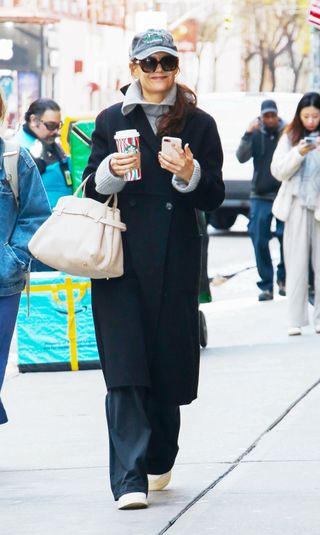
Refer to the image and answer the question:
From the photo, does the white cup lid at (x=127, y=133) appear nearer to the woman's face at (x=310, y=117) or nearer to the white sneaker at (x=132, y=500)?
the white sneaker at (x=132, y=500)

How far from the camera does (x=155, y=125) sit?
20.6 feet

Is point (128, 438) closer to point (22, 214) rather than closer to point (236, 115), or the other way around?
point (22, 214)

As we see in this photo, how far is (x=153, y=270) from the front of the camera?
621 cm

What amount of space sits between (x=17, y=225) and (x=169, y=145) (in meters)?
1.38

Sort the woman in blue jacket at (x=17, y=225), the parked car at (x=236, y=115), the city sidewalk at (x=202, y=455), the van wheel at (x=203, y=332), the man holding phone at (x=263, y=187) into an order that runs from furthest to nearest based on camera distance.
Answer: the parked car at (x=236, y=115)
the man holding phone at (x=263, y=187)
the van wheel at (x=203, y=332)
the woman in blue jacket at (x=17, y=225)
the city sidewalk at (x=202, y=455)

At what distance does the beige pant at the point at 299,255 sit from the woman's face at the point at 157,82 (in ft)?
19.3

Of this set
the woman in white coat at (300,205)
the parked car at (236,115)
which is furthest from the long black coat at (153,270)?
the parked car at (236,115)

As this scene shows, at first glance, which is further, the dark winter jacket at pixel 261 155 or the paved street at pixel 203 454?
the dark winter jacket at pixel 261 155

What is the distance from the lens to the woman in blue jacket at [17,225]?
6965 mm

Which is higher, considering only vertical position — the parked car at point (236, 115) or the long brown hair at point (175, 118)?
the long brown hair at point (175, 118)

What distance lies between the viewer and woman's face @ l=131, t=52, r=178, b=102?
6168 millimetres

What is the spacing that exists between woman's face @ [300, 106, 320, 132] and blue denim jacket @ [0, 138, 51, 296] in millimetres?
5178

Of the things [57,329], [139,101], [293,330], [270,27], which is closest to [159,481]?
[139,101]

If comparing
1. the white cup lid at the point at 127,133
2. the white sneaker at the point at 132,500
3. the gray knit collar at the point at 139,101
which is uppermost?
the gray knit collar at the point at 139,101
